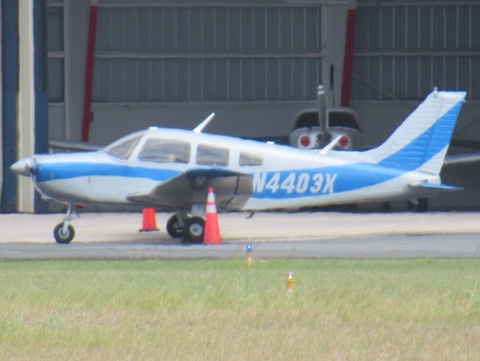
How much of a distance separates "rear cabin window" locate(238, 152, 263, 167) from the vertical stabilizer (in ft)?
6.04

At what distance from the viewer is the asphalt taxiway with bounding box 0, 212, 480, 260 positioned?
480 inches

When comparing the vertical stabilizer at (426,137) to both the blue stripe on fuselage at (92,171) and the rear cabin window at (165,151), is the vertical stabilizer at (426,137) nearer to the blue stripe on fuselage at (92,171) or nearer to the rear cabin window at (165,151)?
the rear cabin window at (165,151)

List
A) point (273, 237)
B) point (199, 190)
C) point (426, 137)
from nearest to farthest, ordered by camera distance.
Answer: point (199, 190) → point (426, 137) → point (273, 237)

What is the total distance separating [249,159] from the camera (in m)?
14.6

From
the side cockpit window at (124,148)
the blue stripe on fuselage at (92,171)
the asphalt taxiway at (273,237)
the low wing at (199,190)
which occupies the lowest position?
the asphalt taxiway at (273,237)

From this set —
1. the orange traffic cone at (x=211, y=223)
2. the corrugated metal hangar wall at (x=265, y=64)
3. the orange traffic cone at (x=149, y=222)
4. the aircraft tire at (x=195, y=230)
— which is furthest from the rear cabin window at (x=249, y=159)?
the corrugated metal hangar wall at (x=265, y=64)

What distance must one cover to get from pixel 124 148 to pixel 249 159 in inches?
75.3

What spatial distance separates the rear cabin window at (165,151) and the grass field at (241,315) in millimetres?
4568

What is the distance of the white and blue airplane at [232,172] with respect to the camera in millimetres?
14281

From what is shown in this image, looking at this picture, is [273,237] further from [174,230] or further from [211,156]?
[211,156]

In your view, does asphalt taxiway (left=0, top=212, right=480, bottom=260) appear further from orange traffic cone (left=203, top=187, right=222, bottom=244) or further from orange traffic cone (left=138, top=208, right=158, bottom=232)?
orange traffic cone (left=203, top=187, right=222, bottom=244)

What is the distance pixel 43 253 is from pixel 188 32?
18.5 metres

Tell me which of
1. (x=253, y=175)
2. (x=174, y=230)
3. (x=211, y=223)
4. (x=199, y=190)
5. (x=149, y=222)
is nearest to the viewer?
(x=211, y=223)

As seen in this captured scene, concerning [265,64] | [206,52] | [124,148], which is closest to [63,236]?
[124,148]
